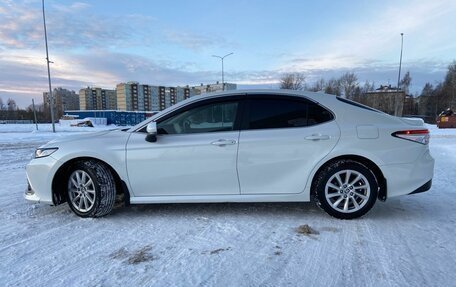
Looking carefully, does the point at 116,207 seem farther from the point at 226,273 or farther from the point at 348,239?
the point at 348,239

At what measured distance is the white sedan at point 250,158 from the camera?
4.07 meters

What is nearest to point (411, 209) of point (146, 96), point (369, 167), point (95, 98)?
point (369, 167)

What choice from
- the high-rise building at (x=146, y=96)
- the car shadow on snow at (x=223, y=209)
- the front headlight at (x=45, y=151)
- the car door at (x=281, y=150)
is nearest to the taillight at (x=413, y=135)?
the car door at (x=281, y=150)

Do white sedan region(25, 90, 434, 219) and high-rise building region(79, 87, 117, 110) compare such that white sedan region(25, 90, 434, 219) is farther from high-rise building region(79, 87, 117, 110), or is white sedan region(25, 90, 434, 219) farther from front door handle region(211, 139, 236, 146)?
high-rise building region(79, 87, 117, 110)

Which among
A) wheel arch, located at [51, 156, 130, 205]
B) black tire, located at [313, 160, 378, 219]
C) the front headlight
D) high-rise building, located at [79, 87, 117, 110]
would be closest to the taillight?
black tire, located at [313, 160, 378, 219]

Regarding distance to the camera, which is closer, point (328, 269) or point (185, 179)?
point (328, 269)

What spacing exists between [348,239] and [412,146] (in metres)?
1.51

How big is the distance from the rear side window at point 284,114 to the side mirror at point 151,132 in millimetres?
1179

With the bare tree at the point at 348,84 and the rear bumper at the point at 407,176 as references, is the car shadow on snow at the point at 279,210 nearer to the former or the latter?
the rear bumper at the point at 407,176

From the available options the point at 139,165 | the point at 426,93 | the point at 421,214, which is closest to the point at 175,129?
the point at 139,165

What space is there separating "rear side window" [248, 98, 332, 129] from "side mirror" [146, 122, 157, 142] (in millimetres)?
1179

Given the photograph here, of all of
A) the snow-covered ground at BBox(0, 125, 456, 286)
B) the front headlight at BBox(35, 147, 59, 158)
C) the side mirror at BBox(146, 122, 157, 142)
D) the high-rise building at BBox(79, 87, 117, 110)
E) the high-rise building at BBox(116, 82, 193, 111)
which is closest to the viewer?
the snow-covered ground at BBox(0, 125, 456, 286)

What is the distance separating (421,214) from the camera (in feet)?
14.3

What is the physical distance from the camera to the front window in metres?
4.21
